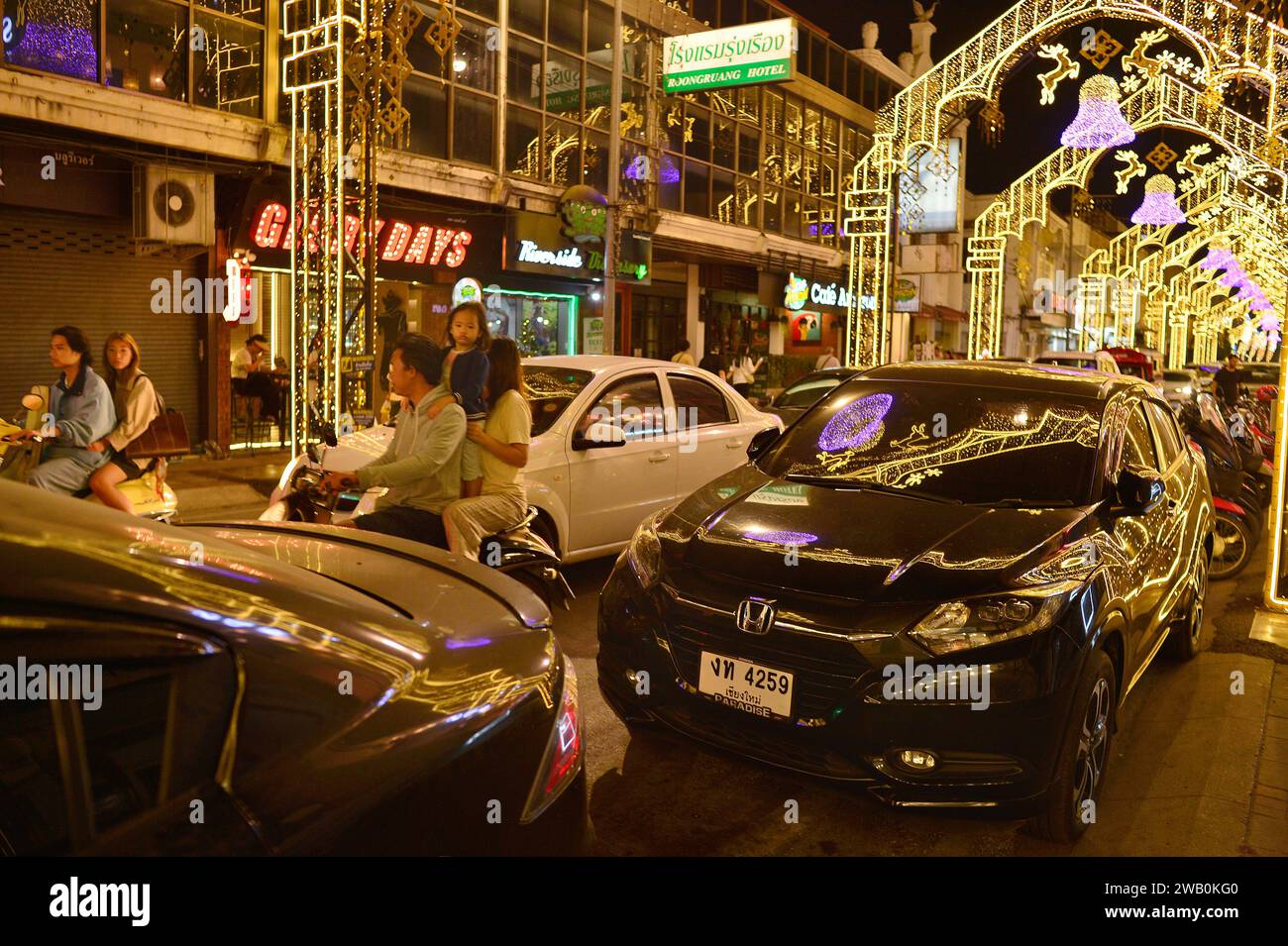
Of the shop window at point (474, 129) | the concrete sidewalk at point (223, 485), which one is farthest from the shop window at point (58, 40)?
the shop window at point (474, 129)

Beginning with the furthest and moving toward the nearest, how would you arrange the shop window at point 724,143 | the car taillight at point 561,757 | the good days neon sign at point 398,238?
the shop window at point 724,143
the good days neon sign at point 398,238
the car taillight at point 561,757

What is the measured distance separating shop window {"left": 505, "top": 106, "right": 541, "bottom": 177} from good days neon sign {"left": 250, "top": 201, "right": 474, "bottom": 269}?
1889mm

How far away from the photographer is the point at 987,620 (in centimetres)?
366

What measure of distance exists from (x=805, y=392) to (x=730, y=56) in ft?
27.2

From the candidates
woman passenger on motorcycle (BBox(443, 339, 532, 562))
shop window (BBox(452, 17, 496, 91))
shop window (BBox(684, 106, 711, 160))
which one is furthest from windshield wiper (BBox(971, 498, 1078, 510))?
shop window (BBox(684, 106, 711, 160))

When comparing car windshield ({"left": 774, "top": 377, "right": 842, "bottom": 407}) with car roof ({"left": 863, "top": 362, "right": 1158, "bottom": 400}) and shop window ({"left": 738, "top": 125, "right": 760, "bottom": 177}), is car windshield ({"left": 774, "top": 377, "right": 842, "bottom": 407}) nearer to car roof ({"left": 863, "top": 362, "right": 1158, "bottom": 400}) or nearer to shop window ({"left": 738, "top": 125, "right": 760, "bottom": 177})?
car roof ({"left": 863, "top": 362, "right": 1158, "bottom": 400})

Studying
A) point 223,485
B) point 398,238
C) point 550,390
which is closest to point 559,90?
point 398,238

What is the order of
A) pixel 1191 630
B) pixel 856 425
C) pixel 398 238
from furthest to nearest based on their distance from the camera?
pixel 398 238, pixel 1191 630, pixel 856 425

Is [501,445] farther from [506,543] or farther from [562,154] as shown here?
[562,154]

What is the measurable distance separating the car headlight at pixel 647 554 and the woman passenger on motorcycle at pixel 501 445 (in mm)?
1116

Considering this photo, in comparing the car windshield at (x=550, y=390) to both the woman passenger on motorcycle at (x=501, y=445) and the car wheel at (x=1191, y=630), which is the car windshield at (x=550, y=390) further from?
the car wheel at (x=1191, y=630)

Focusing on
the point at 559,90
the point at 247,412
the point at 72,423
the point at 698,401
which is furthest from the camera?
the point at 559,90

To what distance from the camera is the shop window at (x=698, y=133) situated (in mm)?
25109
